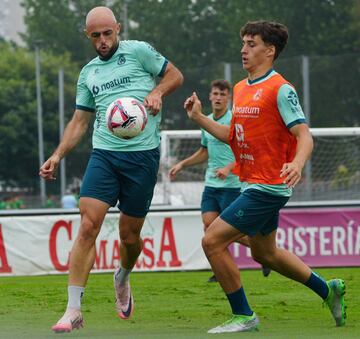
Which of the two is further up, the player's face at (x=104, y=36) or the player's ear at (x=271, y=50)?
the player's face at (x=104, y=36)

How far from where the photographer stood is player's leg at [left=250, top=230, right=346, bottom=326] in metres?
9.68

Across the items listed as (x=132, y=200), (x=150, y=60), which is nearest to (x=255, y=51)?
(x=150, y=60)

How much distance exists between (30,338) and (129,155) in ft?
5.79

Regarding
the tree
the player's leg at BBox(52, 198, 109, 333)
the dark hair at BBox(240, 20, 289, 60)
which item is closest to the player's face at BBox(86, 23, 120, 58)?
the dark hair at BBox(240, 20, 289, 60)

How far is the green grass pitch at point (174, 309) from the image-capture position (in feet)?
30.8

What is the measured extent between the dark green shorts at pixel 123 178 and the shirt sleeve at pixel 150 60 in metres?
0.64

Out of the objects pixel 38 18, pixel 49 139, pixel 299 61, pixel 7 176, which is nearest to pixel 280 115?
pixel 299 61

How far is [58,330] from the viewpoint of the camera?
9000mm

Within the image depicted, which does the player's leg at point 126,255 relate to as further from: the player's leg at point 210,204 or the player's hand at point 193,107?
the player's leg at point 210,204

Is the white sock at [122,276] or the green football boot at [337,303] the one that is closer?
the green football boot at [337,303]

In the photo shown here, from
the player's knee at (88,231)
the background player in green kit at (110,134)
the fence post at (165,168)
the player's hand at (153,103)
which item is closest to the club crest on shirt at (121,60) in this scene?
the background player in green kit at (110,134)

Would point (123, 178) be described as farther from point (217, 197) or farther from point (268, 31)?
point (217, 197)

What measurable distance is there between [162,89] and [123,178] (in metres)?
0.77

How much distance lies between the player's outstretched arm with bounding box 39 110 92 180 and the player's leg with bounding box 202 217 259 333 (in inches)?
57.1
